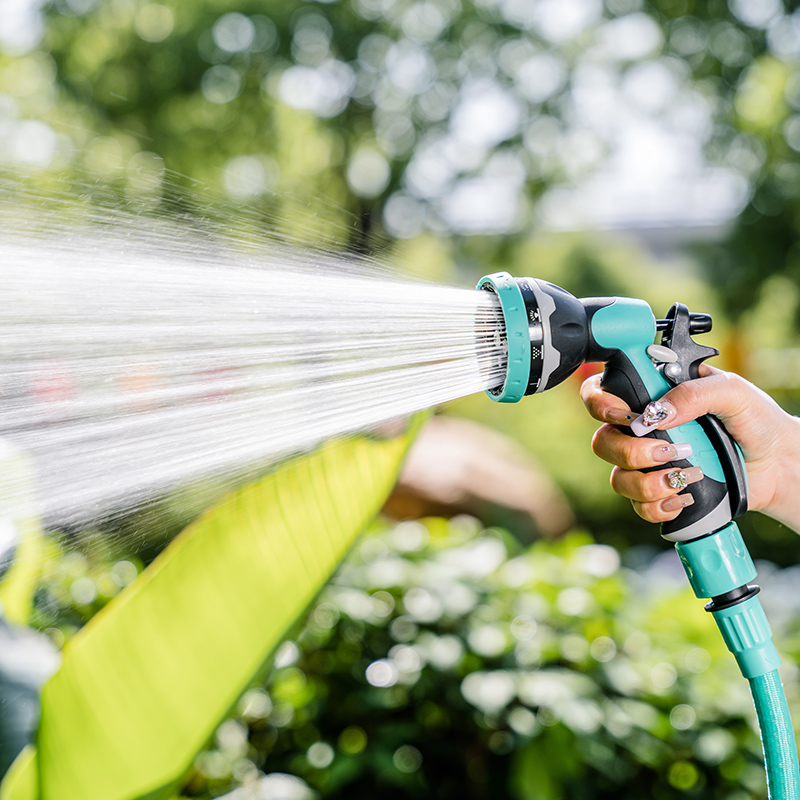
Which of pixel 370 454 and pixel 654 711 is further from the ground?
pixel 370 454

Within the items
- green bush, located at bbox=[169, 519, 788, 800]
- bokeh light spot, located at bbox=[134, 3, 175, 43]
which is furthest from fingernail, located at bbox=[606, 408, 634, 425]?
bokeh light spot, located at bbox=[134, 3, 175, 43]

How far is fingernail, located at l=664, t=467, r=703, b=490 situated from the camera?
81cm

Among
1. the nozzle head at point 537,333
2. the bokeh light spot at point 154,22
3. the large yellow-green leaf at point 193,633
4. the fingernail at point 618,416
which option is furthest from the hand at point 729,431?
the bokeh light spot at point 154,22

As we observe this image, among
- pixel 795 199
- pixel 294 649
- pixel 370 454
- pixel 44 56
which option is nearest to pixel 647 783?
pixel 294 649

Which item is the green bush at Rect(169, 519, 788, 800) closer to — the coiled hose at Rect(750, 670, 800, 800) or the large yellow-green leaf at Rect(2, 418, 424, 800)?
the large yellow-green leaf at Rect(2, 418, 424, 800)

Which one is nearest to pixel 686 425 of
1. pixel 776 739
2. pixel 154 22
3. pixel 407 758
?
pixel 776 739

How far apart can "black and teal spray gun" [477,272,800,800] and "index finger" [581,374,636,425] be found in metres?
0.01

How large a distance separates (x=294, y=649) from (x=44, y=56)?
12.5 meters

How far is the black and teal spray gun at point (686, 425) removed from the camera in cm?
77

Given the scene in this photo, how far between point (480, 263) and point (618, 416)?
39.6 ft

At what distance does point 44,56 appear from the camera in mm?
11188

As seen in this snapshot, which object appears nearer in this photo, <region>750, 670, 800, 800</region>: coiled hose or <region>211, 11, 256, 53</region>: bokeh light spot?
<region>750, 670, 800, 800</region>: coiled hose

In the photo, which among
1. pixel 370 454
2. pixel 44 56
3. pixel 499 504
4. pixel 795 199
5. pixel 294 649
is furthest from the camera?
pixel 44 56

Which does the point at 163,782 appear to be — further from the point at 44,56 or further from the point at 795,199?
the point at 44,56
